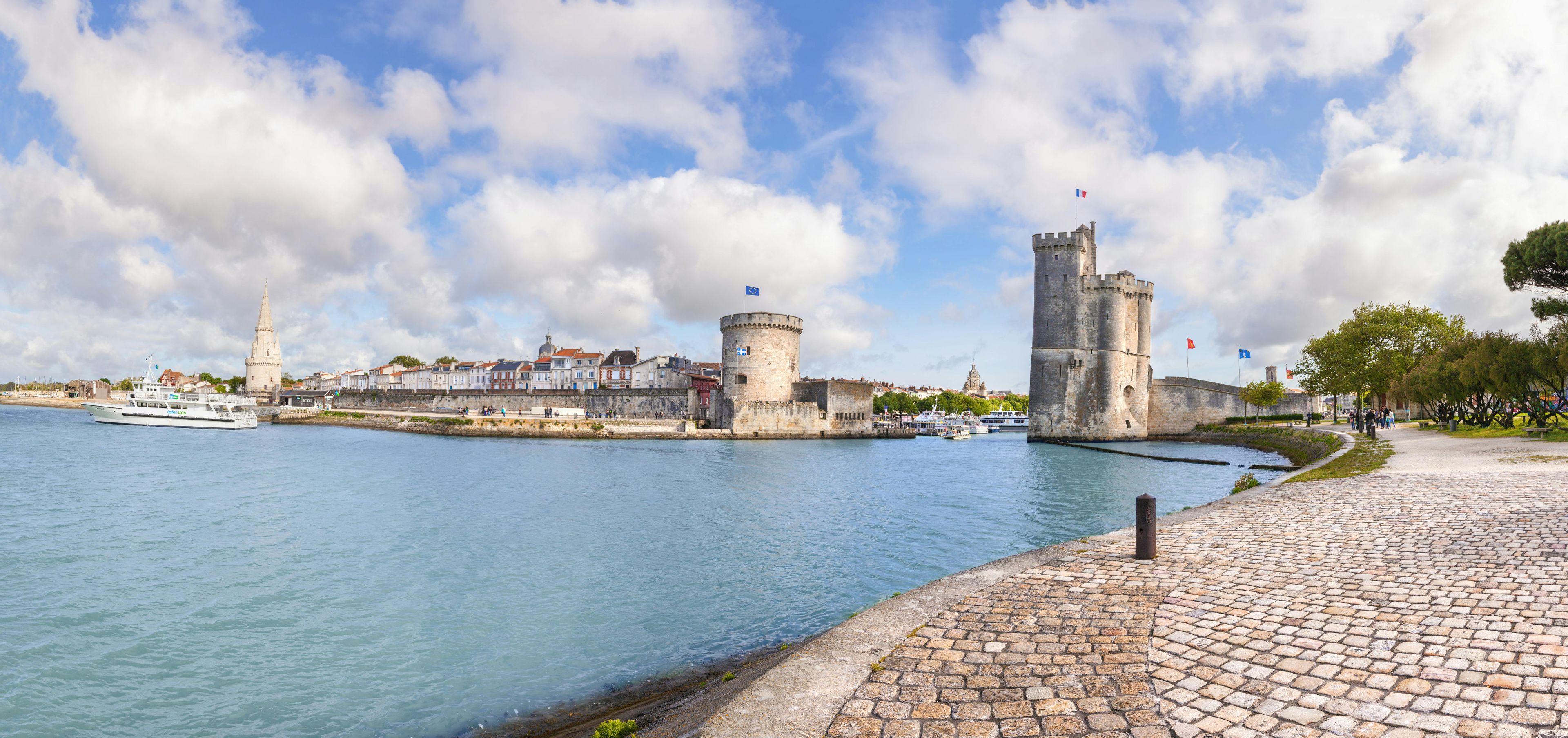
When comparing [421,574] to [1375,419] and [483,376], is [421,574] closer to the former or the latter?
[1375,419]

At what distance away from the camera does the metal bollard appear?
7793 millimetres

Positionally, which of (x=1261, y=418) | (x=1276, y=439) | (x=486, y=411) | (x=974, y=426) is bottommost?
(x=974, y=426)

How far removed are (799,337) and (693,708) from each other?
2151 inches

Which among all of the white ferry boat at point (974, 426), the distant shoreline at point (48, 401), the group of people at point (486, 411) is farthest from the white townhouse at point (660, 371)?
the distant shoreline at point (48, 401)

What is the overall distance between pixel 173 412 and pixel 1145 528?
66.8 metres

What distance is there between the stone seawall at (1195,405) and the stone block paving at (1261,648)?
50736 mm

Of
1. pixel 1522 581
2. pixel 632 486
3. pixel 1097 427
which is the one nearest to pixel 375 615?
pixel 1522 581

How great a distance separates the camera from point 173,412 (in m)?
53.6

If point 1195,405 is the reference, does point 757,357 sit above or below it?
above

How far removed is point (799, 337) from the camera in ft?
196

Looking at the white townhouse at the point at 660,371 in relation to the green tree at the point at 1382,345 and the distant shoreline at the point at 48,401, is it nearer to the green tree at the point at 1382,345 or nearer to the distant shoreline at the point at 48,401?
the green tree at the point at 1382,345

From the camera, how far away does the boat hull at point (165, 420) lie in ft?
174

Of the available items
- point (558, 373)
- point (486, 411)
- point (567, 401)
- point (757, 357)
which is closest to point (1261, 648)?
point (757, 357)

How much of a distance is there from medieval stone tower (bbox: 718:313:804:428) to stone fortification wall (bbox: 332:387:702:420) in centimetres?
490
